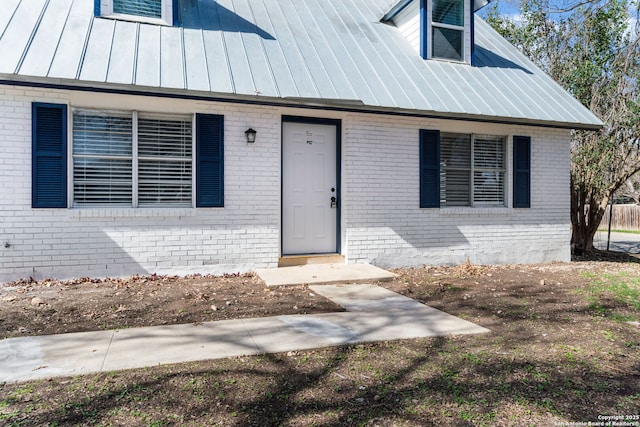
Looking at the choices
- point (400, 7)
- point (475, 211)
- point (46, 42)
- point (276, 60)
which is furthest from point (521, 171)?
point (46, 42)

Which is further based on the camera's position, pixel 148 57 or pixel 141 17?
pixel 141 17

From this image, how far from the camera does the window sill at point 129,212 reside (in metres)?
6.30

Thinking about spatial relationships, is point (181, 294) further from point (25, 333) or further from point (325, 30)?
point (325, 30)

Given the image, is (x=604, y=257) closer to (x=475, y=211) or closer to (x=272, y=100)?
(x=475, y=211)

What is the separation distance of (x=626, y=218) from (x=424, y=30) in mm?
25778

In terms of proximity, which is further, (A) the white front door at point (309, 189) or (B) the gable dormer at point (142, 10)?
(A) the white front door at point (309, 189)

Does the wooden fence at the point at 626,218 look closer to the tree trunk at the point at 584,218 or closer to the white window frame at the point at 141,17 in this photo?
the tree trunk at the point at 584,218

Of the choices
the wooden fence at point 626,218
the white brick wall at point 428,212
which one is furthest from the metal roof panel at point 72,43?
the wooden fence at point 626,218

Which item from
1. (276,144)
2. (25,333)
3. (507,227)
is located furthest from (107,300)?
(507,227)

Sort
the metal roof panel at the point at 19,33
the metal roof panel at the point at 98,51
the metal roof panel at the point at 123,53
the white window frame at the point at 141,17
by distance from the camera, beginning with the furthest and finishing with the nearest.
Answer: the white window frame at the point at 141,17 < the metal roof panel at the point at 123,53 < the metal roof panel at the point at 98,51 < the metal roof panel at the point at 19,33

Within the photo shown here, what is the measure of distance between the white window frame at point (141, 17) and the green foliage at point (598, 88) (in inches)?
349

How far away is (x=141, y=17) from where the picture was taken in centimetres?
754

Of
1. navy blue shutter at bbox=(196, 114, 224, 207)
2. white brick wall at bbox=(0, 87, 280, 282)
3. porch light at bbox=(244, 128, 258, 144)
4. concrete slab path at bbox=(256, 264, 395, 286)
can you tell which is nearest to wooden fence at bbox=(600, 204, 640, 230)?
concrete slab path at bbox=(256, 264, 395, 286)

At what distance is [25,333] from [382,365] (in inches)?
129
